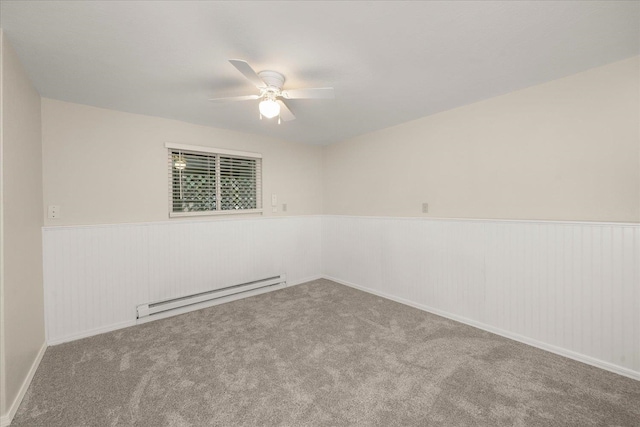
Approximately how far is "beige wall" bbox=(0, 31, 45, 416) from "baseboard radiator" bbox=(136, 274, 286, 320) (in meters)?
0.83

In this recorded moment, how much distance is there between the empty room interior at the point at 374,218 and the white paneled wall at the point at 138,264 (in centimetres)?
2

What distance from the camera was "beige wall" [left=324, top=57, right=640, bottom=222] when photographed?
6.64 ft

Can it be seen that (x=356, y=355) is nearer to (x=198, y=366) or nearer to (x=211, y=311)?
(x=198, y=366)

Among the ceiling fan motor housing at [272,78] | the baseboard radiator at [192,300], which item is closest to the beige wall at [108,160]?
the baseboard radiator at [192,300]

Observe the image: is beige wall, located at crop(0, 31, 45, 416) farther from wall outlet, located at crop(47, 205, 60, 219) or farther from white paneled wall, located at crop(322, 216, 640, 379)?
white paneled wall, located at crop(322, 216, 640, 379)

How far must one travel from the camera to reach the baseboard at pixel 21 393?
1552 mm

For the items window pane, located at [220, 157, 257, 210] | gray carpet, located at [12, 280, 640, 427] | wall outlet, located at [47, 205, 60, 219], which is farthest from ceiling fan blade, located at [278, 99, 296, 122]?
wall outlet, located at [47, 205, 60, 219]

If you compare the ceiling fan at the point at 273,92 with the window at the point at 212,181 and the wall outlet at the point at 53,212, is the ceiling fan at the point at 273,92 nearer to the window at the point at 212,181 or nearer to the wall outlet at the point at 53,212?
the window at the point at 212,181

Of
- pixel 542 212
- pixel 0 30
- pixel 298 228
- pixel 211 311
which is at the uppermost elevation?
pixel 0 30

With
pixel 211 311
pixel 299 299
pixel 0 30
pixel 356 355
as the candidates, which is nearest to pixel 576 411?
pixel 356 355

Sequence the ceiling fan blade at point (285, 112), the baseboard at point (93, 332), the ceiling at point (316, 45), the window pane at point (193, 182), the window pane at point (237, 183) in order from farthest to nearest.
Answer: the window pane at point (237, 183) < the window pane at point (193, 182) < the baseboard at point (93, 332) < the ceiling fan blade at point (285, 112) < the ceiling at point (316, 45)

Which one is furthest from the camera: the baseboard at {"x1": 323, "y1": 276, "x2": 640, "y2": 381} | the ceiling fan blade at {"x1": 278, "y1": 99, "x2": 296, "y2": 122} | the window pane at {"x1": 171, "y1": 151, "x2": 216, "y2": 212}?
the window pane at {"x1": 171, "y1": 151, "x2": 216, "y2": 212}

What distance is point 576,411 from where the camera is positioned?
160 cm

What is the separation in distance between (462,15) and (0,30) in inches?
111
